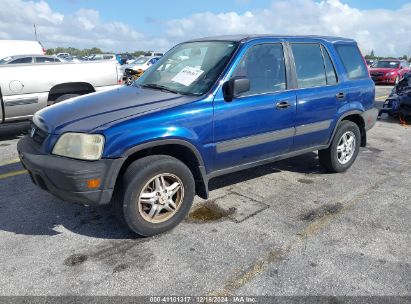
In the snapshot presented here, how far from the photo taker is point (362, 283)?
2744 mm

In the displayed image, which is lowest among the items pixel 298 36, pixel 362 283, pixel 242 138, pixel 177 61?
pixel 362 283

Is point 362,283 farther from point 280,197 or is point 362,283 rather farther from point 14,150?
point 14,150

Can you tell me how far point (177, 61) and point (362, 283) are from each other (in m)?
2.97

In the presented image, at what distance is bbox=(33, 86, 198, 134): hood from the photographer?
3.07 m


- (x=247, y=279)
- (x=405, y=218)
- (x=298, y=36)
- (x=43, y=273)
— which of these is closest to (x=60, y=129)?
(x=43, y=273)

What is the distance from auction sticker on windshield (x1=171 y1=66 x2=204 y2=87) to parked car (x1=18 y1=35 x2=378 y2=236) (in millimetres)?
15

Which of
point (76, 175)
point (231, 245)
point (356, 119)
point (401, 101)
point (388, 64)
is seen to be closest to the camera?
point (76, 175)

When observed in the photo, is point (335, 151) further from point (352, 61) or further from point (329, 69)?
point (352, 61)

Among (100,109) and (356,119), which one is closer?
(100,109)

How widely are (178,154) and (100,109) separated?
0.84m

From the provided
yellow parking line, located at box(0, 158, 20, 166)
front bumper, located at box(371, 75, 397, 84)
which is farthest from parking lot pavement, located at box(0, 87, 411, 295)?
front bumper, located at box(371, 75, 397, 84)

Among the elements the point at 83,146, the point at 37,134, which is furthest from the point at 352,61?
the point at 37,134

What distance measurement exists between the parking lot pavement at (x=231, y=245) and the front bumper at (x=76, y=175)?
52 centimetres

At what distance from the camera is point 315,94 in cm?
434
